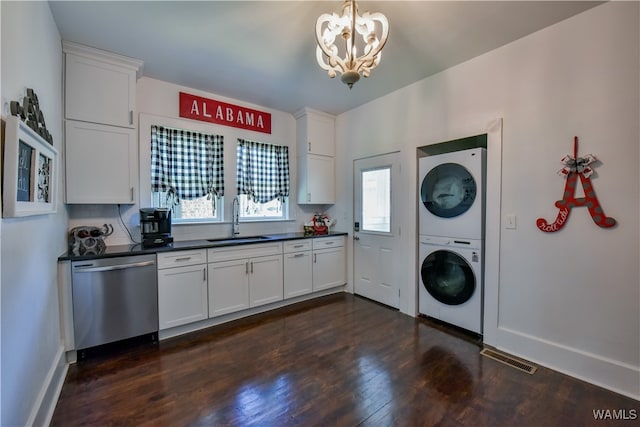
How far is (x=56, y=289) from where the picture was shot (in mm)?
2170

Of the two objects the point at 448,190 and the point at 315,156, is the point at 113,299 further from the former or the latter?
the point at 448,190

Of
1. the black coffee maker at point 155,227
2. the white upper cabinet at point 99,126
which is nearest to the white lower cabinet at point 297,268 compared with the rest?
the black coffee maker at point 155,227

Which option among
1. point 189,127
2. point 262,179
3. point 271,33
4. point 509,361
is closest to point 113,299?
point 189,127

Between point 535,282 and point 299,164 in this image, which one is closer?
point 535,282

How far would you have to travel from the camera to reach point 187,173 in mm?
3318

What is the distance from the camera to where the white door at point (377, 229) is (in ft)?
11.3

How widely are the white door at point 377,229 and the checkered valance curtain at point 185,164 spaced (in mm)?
1839

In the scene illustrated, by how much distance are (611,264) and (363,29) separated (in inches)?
91.2

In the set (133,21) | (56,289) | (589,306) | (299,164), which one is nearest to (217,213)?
(299,164)

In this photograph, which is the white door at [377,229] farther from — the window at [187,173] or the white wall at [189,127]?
the window at [187,173]

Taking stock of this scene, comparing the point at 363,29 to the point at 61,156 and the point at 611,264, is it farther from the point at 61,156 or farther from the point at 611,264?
the point at 61,156

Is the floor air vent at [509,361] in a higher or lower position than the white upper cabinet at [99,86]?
lower

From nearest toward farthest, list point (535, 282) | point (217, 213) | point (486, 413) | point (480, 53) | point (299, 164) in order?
point (486, 413) < point (535, 282) < point (480, 53) < point (217, 213) < point (299, 164)

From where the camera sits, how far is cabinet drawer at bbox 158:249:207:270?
2656 millimetres
